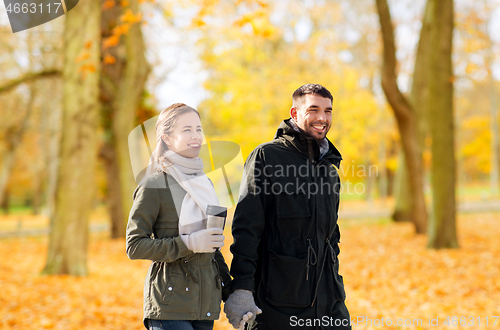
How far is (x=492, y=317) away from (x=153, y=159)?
4876 mm

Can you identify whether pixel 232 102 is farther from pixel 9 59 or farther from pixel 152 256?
pixel 152 256

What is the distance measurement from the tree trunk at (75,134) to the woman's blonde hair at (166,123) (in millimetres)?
5836

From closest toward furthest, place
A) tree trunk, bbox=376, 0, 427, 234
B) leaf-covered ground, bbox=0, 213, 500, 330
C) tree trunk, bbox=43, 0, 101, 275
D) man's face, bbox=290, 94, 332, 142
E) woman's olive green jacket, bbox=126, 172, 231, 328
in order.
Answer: woman's olive green jacket, bbox=126, 172, 231, 328
man's face, bbox=290, 94, 332, 142
leaf-covered ground, bbox=0, 213, 500, 330
tree trunk, bbox=43, 0, 101, 275
tree trunk, bbox=376, 0, 427, 234

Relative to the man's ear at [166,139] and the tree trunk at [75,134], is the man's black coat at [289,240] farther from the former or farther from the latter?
the tree trunk at [75,134]

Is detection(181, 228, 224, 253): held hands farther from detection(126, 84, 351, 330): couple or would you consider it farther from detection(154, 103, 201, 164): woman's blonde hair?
detection(154, 103, 201, 164): woman's blonde hair

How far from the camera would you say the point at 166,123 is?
2.33m

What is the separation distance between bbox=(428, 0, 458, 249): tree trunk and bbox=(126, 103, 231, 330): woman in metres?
8.17

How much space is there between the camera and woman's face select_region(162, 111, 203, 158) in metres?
2.30

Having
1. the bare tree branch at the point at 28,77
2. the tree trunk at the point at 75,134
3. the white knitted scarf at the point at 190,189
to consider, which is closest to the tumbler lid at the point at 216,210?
the white knitted scarf at the point at 190,189

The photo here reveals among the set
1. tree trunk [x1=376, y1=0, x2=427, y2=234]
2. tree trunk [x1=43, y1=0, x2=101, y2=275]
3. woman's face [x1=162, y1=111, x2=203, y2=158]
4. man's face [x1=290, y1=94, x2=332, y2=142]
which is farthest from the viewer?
tree trunk [x1=376, y1=0, x2=427, y2=234]

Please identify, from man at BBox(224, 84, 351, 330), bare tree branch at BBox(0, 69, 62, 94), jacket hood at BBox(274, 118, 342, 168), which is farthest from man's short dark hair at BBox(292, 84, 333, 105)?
bare tree branch at BBox(0, 69, 62, 94)

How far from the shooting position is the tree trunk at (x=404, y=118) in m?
10.8

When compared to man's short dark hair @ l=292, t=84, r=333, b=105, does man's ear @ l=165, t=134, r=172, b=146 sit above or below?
below

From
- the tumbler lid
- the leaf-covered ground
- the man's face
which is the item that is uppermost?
the man's face
